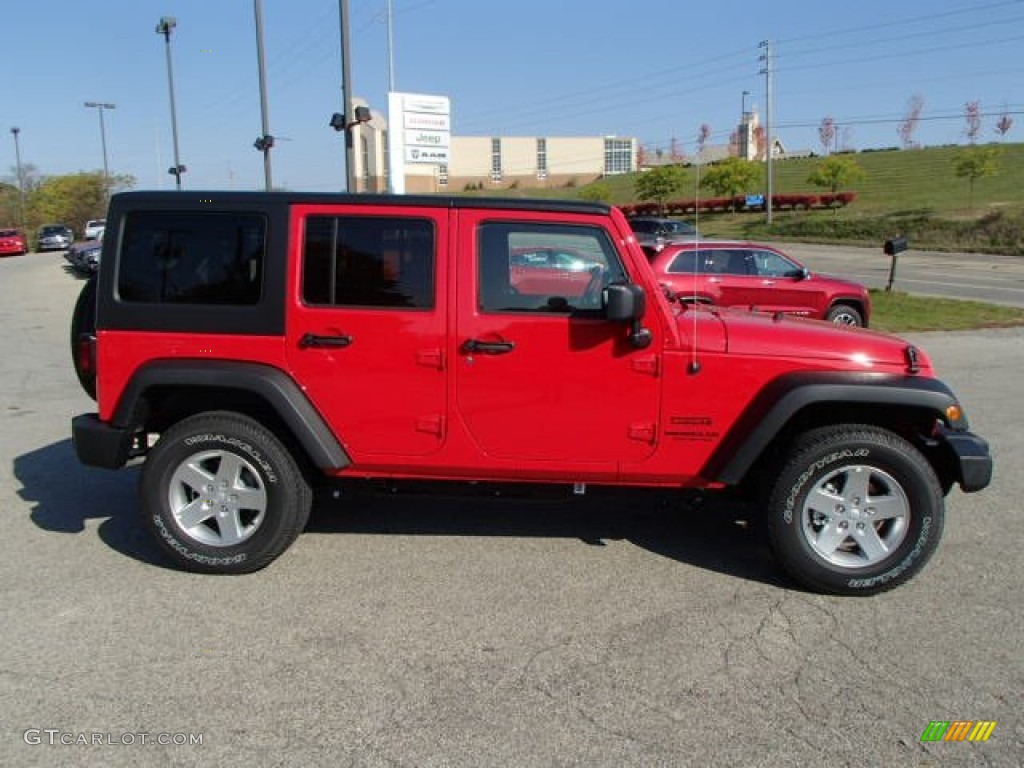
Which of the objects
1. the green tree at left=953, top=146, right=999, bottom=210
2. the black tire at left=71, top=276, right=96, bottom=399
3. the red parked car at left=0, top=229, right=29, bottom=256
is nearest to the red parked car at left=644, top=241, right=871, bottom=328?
the black tire at left=71, top=276, right=96, bottom=399

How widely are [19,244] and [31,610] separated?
1883 inches

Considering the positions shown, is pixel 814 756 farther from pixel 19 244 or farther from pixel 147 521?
pixel 19 244

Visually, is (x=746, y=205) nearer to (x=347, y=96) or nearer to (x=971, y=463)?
(x=347, y=96)

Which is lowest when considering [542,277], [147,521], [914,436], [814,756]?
[814,756]

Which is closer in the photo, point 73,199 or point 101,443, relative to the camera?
point 101,443

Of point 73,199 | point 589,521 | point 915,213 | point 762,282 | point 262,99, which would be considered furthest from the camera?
point 73,199

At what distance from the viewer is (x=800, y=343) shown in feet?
13.5

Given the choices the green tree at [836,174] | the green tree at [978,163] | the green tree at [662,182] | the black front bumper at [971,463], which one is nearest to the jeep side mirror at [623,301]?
the black front bumper at [971,463]

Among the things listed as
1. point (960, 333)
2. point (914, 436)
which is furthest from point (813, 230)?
point (914, 436)

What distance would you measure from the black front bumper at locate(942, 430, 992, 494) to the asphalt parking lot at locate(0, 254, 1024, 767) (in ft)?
1.79

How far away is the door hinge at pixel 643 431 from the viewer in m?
4.12

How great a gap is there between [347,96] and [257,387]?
598 inches

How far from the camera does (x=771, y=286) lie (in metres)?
13.0

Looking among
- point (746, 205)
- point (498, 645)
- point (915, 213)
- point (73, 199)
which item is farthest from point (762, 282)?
point (73, 199)
